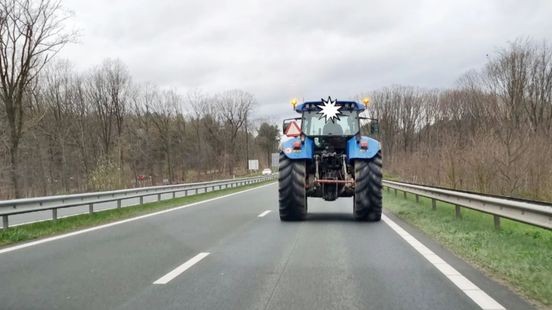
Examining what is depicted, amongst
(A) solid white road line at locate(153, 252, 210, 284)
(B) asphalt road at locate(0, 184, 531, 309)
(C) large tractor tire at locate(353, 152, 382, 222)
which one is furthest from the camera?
(C) large tractor tire at locate(353, 152, 382, 222)

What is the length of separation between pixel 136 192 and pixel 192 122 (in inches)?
2617

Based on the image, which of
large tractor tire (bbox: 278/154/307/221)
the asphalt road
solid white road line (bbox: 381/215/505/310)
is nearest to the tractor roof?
large tractor tire (bbox: 278/154/307/221)

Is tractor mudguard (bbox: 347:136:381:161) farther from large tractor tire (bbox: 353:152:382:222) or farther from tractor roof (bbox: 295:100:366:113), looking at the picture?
tractor roof (bbox: 295:100:366:113)

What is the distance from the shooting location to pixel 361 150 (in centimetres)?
1339

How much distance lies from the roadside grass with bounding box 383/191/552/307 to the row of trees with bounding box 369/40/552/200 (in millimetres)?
8786

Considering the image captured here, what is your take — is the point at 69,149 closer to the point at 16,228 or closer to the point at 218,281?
the point at 16,228

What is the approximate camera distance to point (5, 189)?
3262cm

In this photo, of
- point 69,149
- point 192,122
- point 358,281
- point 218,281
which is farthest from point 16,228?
point 192,122

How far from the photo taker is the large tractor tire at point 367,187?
519 inches

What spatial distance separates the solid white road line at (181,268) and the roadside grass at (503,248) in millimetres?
4078

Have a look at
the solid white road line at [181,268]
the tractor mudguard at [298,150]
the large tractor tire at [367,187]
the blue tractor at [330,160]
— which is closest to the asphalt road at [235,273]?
the solid white road line at [181,268]

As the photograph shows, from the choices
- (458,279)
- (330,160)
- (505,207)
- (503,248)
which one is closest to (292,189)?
(330,160)

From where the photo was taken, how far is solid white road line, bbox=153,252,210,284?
6371 mm

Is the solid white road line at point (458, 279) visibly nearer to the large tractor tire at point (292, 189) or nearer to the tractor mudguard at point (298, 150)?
the large tractor tire at point (292, 189)
